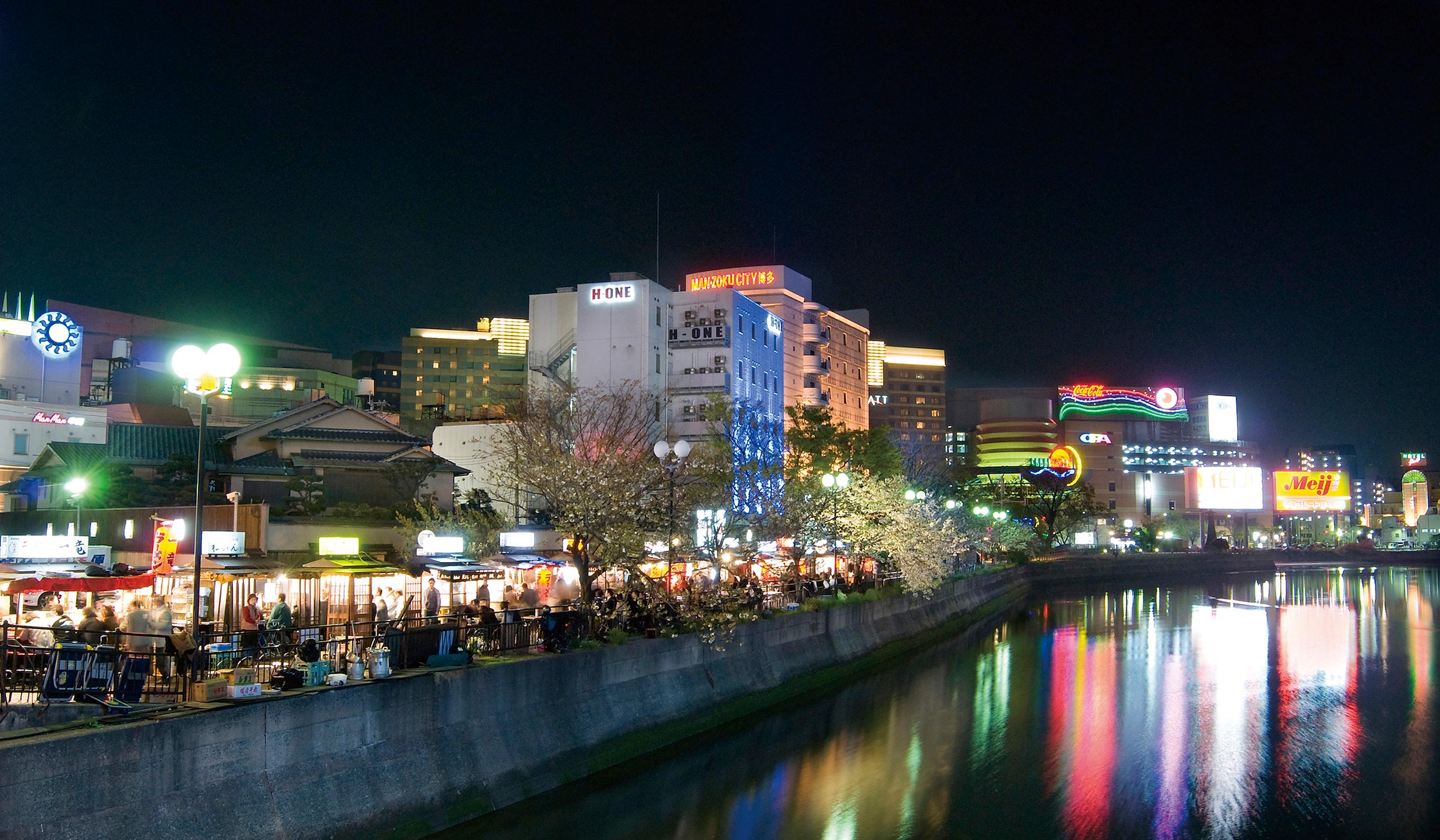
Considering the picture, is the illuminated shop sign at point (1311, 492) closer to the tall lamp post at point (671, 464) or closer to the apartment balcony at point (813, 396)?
the apartment balcony at point (813, 396)

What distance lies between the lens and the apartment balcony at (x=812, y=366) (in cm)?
11238

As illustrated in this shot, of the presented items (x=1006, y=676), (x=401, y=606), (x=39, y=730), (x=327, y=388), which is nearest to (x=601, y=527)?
(x=401, y=606)

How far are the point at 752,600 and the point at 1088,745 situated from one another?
11.0 m

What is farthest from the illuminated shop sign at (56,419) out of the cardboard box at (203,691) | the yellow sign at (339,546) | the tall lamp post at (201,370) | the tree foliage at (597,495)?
the cardboard box at (203,691)

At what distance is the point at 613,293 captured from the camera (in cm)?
9188

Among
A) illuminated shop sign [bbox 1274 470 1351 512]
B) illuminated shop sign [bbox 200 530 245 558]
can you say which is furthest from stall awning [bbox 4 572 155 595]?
illuminated shop sign [bbox 1274 470 1351 512]

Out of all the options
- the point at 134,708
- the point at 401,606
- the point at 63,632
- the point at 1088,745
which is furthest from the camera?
the point at 1088,745

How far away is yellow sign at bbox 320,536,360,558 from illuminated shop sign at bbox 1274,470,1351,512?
596ft

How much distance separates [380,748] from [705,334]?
7481cm

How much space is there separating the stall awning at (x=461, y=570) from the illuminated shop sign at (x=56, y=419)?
45.0 metres

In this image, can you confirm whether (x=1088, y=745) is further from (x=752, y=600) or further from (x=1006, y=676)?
(x=1006, y=676)

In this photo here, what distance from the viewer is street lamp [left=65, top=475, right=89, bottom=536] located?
3547 cm

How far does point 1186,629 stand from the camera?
65.9 metres

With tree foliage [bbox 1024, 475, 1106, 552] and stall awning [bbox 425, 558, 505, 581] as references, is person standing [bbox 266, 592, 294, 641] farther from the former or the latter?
tree foliage [bbox 1024, 475, 1106, 552]
